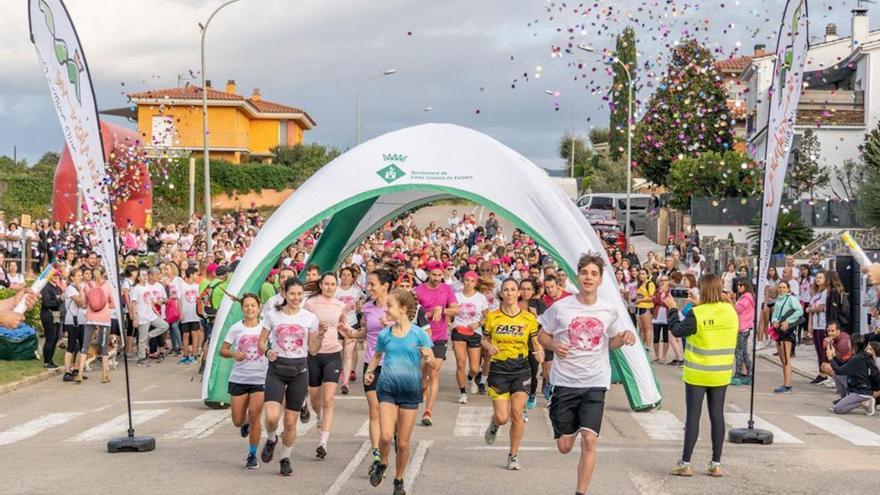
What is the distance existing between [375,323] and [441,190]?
13.4 feet

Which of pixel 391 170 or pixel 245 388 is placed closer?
pixel 245 388

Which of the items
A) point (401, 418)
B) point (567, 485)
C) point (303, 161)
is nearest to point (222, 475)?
point (401, 418)

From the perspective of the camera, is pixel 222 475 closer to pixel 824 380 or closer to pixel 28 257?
pixel 824 380

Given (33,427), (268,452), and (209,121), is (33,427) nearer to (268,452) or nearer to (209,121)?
(268,452)

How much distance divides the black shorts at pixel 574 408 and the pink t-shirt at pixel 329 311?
341 cm

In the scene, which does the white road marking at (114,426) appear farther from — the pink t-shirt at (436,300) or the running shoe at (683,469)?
the running shoe at (683,469)

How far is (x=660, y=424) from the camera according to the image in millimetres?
14414

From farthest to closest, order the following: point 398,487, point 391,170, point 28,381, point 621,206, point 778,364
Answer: point 621,206, point 778,364, point 28,381, point 391,170, point 398,487

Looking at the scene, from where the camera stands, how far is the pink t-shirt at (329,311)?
12055 millimetres

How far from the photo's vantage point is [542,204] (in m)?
16.6

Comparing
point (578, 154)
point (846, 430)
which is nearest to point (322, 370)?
point (846, 430)

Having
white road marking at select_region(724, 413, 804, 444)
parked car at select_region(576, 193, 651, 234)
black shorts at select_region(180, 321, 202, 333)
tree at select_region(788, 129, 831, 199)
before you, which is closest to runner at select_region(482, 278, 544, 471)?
white road marking at select_region(724, 413, 804, 444)

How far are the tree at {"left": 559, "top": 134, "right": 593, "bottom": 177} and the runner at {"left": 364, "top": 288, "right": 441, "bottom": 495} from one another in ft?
248

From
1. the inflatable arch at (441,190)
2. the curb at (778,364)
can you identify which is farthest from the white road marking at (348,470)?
the curb at (778,364)
